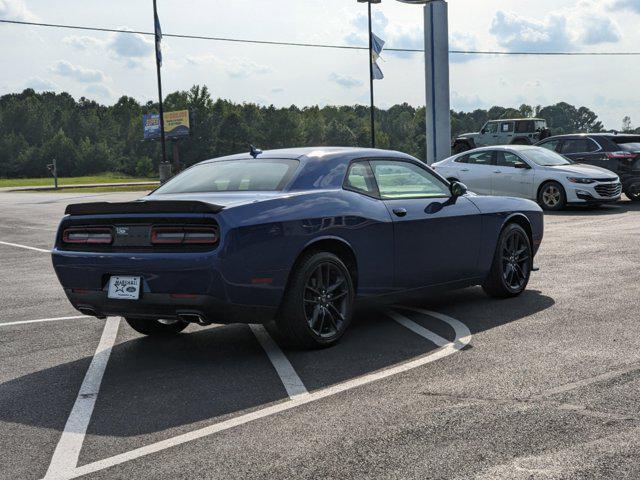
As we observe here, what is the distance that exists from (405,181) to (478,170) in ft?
43.9

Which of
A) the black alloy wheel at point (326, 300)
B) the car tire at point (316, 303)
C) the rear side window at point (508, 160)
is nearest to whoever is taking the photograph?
the car tire at point (316, 303)

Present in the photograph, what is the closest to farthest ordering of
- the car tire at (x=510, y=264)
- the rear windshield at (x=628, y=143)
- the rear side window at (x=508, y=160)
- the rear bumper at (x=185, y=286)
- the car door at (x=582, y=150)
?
1. the rear bumper at (x=185, y=286)
2. the car tire at (x=510, y=264)
3. the rear side window at (x=508, y=160)
4. the rear windshield at (x=628, y=143)
5. the car door at (x=582, y=150)

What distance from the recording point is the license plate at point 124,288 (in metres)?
5.57

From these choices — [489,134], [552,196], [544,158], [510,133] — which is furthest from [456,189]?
[489,134]

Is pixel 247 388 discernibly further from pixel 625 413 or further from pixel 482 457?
pixel 625 413

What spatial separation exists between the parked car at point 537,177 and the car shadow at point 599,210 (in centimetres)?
24

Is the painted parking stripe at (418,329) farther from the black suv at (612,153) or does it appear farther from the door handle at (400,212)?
the black suv at (612,153)

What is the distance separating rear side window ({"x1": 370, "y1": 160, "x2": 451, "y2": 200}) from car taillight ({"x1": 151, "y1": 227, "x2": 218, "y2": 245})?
5.77 ft

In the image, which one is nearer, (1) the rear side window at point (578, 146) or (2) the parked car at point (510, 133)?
(1) the rear side window at point (578, 146)

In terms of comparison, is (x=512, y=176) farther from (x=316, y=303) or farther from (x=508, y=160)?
(x=316, y=303)

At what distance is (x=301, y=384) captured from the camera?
203 inches

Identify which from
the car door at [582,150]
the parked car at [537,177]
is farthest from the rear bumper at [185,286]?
the car door at [582,150]

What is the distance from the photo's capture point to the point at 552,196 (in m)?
19.1

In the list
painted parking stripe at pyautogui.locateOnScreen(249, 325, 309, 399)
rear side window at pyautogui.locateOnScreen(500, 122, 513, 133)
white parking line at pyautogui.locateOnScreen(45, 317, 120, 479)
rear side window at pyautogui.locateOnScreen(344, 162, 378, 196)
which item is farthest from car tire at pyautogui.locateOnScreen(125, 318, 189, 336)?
rear side window at pyautogui.locateOnScreen(500, 122, 513, 133)
